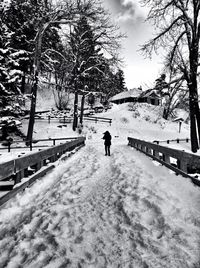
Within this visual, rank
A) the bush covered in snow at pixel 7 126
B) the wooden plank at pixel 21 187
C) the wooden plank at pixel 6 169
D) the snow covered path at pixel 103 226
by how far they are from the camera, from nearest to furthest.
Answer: the snow covered path at pixel 103 226 < the wooden plank at pixel 6 169 < the wooden plank at pixel 21 187 < the bush covered in snow at pixel 7 126

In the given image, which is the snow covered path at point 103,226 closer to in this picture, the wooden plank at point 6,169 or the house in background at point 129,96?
the wooden plank at point 6,169

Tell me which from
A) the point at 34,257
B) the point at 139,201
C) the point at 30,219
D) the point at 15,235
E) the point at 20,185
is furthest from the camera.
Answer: the point at 20,185

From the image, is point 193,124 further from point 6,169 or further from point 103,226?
point 6,169

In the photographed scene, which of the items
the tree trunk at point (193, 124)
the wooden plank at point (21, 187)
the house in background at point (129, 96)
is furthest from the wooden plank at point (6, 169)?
the house in background at point (129, 96)

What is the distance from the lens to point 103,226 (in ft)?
9.80

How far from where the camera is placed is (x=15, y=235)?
2818 millimetres

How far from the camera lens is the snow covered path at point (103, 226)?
2244 mm

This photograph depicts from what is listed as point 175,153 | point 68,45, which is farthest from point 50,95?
point 175,153

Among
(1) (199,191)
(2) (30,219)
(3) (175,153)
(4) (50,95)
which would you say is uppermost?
(4) (50,95)

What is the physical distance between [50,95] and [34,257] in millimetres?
49668

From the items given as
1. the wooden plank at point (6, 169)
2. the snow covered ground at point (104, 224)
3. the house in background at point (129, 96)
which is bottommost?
the snow covered ground at point (104, 224)

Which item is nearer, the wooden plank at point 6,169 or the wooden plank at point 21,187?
the wooden plank at point 6,169

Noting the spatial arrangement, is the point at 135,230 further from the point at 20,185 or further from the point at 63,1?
the point at 63,1

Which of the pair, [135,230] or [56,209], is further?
[56,209]
